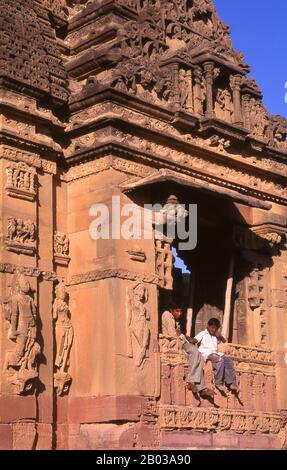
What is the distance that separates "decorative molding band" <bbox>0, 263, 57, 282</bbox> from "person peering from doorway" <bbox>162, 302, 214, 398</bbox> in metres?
2.10

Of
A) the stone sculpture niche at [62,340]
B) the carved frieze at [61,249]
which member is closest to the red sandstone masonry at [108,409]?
the stone sculpture niche at [62,340]

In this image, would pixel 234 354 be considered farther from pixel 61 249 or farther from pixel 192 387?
pixel 61 249

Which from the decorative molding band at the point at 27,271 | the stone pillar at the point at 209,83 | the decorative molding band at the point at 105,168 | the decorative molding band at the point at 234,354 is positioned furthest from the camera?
the stone pillar at the point at 209,83

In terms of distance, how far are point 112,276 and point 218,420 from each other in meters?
3.20

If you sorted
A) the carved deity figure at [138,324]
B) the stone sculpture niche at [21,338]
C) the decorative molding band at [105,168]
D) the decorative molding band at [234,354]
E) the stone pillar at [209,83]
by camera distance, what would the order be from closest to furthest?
the stone sculpture niche at [21,338] < the carved deity figure at [138,324] < the decorative molding band at [234,354] < the decorative molding band at [105,168] < the stone pillar at [209,83]

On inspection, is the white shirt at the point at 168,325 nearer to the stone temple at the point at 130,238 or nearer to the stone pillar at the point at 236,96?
the stone temple at the point at 130,238

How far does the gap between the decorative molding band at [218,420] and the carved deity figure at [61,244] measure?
297cm

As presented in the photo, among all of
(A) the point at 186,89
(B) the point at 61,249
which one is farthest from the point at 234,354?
(A) the point at 186,89

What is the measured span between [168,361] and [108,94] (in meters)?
4.48

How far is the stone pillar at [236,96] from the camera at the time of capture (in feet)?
57.8

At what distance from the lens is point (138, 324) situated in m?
14.3

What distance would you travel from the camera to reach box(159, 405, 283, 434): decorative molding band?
47.2 ft

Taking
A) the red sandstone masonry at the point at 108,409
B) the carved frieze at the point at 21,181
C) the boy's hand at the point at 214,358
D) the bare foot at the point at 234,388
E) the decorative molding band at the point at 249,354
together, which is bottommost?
the red sandstone masonry at the point at 108,409

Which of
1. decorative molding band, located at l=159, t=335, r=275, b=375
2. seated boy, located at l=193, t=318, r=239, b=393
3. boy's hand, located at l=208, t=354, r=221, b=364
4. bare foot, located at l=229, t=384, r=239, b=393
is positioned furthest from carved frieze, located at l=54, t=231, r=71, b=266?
bare foot, located at l=229, t=384, r=239, b=393
